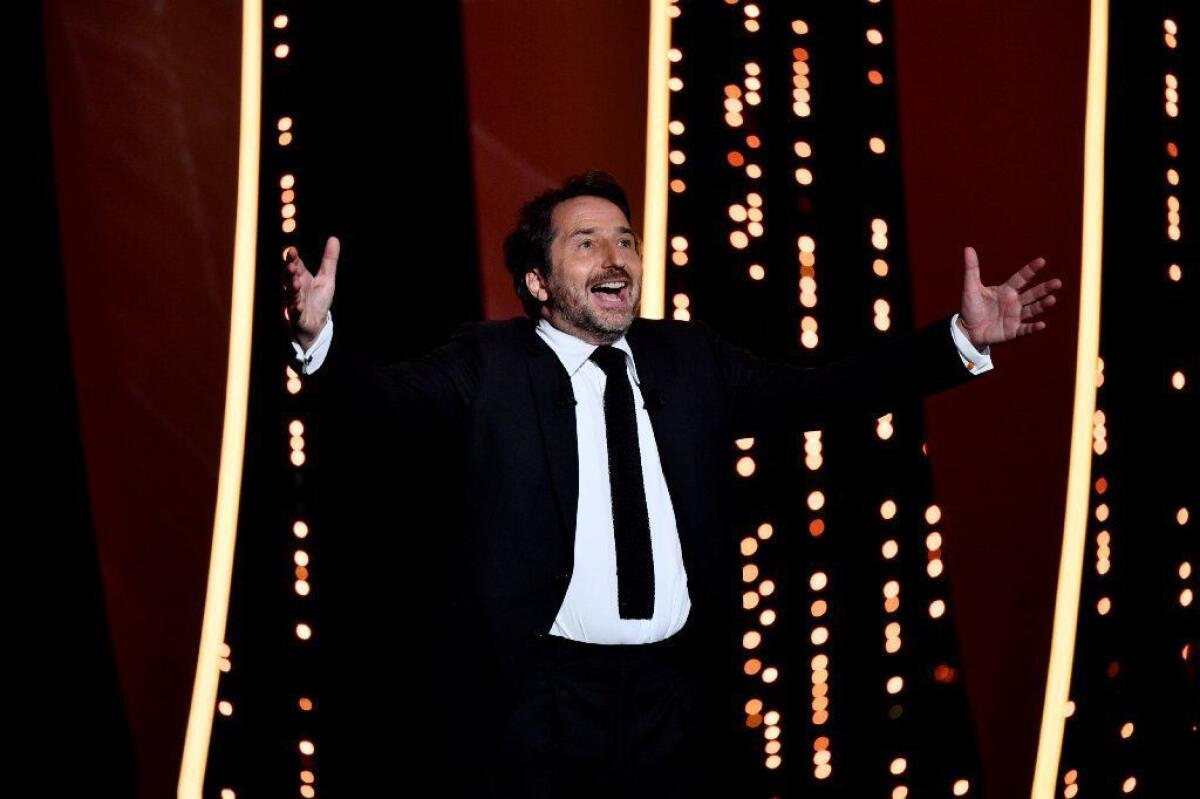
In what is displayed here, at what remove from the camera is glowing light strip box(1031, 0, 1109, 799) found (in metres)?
2.07

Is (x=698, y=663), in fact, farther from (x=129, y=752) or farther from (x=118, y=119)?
(x=118, y=119)

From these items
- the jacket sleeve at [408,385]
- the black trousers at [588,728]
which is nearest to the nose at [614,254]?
the jacket sleeve at [408,385]

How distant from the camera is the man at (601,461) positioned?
60.2 inches

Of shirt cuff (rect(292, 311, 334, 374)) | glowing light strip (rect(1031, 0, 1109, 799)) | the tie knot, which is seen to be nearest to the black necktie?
the tie knot

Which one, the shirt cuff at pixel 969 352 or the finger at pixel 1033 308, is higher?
the finger at pixel 1033 308

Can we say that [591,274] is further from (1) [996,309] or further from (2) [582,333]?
(1) [996,309]

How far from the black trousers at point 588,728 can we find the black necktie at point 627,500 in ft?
0.29

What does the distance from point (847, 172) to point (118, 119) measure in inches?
60.5

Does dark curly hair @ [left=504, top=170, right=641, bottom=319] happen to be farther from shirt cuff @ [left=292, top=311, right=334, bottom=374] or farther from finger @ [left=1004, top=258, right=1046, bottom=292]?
finger @ [left=1004, top=258, right=1046, bottom=292]

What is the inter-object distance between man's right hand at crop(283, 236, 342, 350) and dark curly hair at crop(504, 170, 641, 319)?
436mm

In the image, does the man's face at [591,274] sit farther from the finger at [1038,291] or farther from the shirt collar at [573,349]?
the finger at [1038,291]

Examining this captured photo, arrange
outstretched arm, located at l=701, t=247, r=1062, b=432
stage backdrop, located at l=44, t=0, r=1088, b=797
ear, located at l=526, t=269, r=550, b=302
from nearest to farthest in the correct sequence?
outstretched arm, located at l=701, t=247, r=1062, b=432, ear, located at l=526, t=269, r=550, b=302, stage backdrop, located at l=44, t=0, r=1088, b=797

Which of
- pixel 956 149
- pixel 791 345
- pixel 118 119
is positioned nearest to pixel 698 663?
pixel 791 345

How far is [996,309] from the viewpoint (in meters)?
1.67
